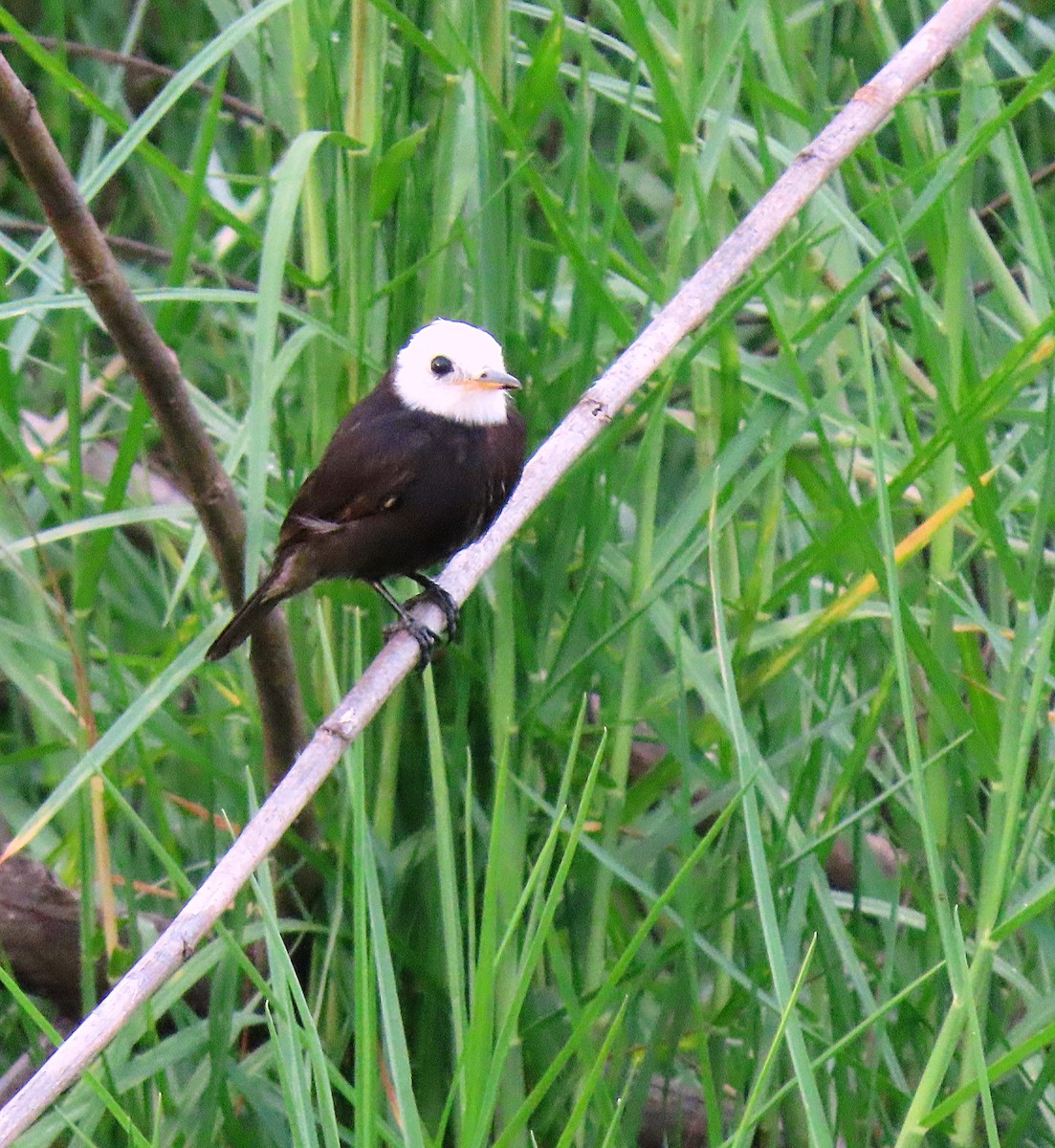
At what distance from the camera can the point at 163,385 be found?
203 centimetres

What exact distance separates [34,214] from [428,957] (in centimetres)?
307

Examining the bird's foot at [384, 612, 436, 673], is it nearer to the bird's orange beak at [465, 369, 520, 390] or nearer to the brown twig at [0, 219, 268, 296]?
the bird's orange beak at [465, 369, 520, 390]

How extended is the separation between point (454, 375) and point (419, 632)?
1.49 feet

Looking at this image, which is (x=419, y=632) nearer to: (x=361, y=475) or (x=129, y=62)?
(x=361, y=475)

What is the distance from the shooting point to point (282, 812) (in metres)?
1.63

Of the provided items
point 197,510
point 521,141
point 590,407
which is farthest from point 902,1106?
point 521,141

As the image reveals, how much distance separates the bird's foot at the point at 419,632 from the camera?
229 cm

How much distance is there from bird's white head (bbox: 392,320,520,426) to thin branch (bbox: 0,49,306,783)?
445 mm

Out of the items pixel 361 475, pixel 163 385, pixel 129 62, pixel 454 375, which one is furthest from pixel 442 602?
pixel 129 62

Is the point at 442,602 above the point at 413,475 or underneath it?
underneath

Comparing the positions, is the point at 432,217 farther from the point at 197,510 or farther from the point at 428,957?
the point at 428,957

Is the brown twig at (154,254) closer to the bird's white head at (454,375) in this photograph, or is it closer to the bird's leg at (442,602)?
the bird's white head at (454,375)

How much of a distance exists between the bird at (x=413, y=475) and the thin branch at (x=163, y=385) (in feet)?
0.57

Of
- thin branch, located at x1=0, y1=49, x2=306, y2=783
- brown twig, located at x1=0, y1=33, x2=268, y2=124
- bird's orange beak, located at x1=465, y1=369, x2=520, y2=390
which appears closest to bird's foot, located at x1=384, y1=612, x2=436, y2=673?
thin branch, located at x1=0, y1=49, x2=306, y2=783
